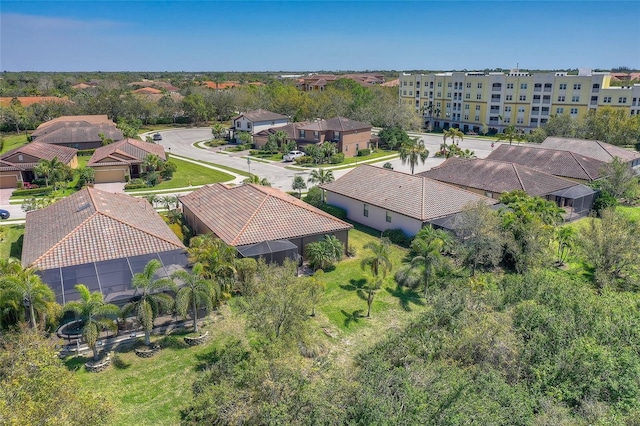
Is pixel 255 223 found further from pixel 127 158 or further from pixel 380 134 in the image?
pixel 380 134

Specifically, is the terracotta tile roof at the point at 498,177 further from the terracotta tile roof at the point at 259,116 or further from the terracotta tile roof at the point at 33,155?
the terracotta tile roof at the point at 33,155


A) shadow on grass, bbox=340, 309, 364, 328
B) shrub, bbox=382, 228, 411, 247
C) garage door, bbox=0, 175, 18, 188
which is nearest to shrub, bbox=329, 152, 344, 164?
shrub, bbox=382, 228, 411, 247

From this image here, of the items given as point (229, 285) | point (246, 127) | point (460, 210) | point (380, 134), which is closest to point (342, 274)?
point (229, 285)

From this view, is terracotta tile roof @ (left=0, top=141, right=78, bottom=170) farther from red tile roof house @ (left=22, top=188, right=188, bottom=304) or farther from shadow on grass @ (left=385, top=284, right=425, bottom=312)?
shadow on grass @ (left=385, top=284, right=425, bottom=312)

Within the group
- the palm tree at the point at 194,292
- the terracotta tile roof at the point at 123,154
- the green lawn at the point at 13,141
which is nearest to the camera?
the palm tree at the point at 194,292

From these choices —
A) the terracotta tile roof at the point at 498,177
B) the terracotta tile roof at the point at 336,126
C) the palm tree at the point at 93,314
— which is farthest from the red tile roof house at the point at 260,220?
the terracotta tile roof at the point at 336,126

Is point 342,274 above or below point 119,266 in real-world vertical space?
below
